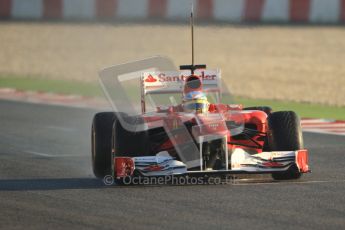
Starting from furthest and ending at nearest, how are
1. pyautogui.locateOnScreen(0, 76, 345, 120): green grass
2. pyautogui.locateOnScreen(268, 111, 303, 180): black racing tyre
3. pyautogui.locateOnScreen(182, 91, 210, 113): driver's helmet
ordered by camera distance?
pyautogui.locateOnScreen(0, 76, 345, 120): green grass
pyautogui.locateOnScreen(182, 91, 210, 113): driver's helmet
pyautogui.locateOnScreen(268, 111, 303, 180): black racing tyre

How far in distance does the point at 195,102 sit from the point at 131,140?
38.4 inches

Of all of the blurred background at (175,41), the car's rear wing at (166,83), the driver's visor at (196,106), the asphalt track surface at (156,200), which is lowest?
the blurred background at (175,41)

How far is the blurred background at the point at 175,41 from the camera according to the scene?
91.0 feet

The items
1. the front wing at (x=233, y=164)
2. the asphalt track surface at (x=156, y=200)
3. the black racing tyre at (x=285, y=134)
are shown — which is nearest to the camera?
the asphalt track surface at (x=156, y=200)

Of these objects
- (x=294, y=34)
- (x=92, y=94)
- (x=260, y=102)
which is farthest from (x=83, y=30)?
(x=260, y=102)

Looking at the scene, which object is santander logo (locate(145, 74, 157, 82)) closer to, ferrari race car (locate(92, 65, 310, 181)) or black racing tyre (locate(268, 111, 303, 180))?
ferrari race car (locate(92, 65, 310, 181))

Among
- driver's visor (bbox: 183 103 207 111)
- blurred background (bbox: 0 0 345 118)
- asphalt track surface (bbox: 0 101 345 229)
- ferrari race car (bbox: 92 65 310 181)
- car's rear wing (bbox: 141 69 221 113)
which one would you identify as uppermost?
car's rear wing (bbox: 141 69 221 113)

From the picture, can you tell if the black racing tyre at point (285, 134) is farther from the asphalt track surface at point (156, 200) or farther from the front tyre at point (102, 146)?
the front tyre at point (102, 146)

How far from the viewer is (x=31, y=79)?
92.5 feet

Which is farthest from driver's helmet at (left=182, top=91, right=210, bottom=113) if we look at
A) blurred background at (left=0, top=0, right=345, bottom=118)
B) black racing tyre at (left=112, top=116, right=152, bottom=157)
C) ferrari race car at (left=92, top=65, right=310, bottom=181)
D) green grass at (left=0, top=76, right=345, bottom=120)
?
blurred background at (left=0, top=0, right=345, bottom=118)

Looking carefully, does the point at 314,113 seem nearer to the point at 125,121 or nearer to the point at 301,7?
the point at 125,121

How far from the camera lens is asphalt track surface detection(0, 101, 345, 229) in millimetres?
9234

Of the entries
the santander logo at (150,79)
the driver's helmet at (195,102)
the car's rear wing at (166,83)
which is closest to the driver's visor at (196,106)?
the driver's helmet at (195,102)

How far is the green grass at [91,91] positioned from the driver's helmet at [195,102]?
24.6 feet
